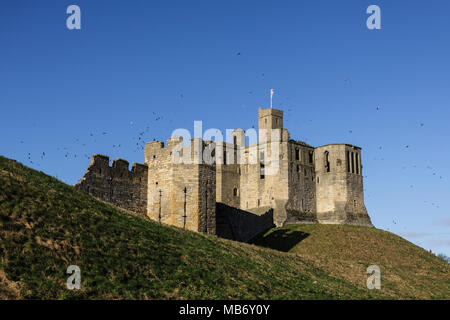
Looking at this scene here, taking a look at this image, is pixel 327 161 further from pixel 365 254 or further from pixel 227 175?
pixel 365 254

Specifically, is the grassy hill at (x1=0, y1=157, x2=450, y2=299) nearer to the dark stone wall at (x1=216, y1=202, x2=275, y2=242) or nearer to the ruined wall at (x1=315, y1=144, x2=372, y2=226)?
the dark stone wall at (x1=216, y1=202, x2=275, y2=242)

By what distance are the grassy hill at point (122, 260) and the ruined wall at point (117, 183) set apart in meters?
7.53

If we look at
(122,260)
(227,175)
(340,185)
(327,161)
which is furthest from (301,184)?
(122,260)

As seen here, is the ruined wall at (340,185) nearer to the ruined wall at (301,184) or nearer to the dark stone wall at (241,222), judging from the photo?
the ruined wall at (301,184)

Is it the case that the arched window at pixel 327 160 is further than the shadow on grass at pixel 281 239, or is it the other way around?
the arched window at pixel 327 160

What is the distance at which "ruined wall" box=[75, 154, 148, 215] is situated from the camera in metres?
34.0

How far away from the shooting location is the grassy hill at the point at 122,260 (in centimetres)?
1803

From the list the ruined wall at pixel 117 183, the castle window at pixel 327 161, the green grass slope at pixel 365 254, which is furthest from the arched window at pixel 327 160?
the ruined wall at pixel 117 183

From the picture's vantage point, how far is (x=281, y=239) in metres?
54.7

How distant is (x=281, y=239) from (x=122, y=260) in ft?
117

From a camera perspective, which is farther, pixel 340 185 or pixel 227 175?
pixel 227 175

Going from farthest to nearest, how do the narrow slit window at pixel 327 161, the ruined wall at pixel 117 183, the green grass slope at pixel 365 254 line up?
the narrow slit window at pixel 327 161
the ruined wall at pixel 117 183
the green grass slope at pixel 365 254

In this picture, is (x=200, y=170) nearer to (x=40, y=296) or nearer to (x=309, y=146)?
(x=40, y=296)
